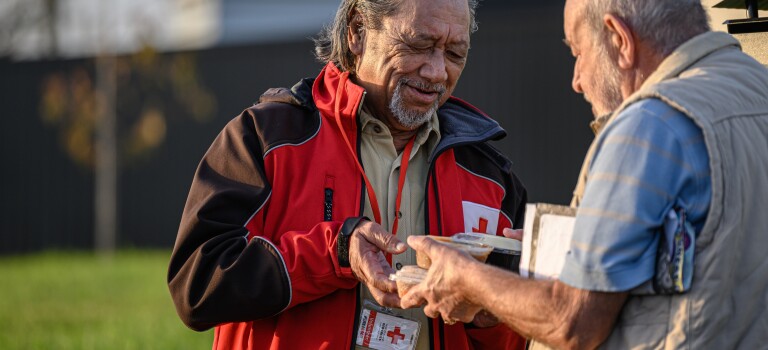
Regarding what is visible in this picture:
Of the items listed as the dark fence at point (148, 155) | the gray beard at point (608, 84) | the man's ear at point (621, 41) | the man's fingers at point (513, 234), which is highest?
the man's ear at point (621, 41)

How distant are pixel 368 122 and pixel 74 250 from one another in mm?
12783

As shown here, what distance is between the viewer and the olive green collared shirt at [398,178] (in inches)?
133

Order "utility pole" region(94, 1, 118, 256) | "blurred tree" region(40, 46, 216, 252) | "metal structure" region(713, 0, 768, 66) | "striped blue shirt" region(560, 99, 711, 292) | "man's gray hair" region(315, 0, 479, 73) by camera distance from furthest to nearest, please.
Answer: "blurred tree" region(40, 46, 216, 252), "utility pole" region(94, 1, 118, 256), "man's gray hair" region(315, 0, 479, 73), "metal structure" region(713, 0, 768, 66), "striped blue shirt" region(560, 99, 711, 292)

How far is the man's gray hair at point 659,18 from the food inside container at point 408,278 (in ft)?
2.72

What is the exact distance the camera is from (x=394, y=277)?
2.91 meters

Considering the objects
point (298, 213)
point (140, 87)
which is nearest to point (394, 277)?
point (298, 213)

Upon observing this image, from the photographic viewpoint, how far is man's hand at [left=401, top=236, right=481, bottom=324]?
8.45 feet

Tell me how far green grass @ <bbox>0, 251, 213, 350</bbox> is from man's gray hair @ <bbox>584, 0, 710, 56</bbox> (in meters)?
4.88

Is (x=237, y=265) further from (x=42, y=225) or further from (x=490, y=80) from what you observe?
(x=42, y=225)

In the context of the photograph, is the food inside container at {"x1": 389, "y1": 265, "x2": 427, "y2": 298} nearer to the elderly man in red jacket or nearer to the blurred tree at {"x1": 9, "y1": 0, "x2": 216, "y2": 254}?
the elderly man in red jacket

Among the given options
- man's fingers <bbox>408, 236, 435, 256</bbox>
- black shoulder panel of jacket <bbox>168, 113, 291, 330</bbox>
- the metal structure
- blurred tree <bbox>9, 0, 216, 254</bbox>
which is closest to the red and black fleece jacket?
black shoulder panel of jacket <bbox>168, 113, 291, 330</bbox>

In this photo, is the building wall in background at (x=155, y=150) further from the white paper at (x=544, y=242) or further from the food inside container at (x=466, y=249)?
the white paper at (x=544, y=242)

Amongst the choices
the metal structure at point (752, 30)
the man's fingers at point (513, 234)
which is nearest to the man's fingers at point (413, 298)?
the man's fingers at point (513, 234)

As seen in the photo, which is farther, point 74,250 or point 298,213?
point 74,250
